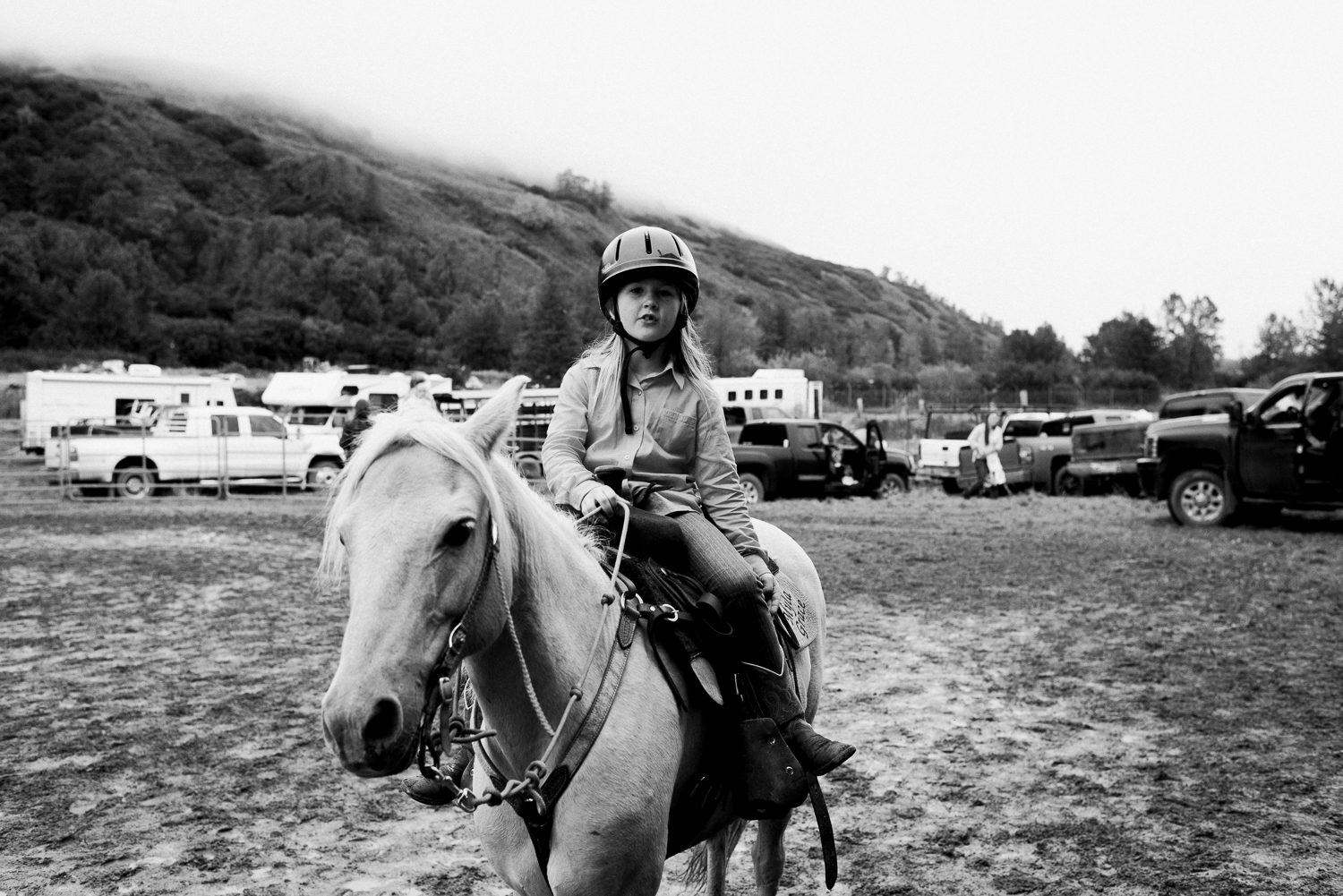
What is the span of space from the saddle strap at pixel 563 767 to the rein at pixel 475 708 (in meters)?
0.02

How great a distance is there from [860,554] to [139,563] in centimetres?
917

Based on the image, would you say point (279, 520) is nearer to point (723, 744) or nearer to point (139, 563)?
point (139, 563)

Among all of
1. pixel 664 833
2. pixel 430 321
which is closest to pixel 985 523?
pixel 664 833

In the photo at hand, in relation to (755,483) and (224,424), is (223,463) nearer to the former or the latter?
(224,424)

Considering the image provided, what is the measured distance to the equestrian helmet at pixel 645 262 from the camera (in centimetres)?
279

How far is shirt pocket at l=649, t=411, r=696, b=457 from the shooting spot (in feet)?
9.06

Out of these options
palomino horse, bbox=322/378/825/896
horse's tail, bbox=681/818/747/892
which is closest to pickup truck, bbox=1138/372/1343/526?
horse's tail, bbox=681/818/747/892

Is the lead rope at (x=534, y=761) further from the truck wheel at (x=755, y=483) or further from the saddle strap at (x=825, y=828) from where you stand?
the truck wheel at (x=755, y=483)

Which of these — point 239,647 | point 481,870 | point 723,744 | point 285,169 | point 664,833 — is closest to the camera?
point 664,833

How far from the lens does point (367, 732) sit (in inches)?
65.7

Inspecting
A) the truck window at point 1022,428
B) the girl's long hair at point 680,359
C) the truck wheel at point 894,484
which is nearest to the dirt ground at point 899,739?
the girl's long hair at point 680,359

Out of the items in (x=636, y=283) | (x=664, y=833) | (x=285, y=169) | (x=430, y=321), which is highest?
(x=285, y=169)

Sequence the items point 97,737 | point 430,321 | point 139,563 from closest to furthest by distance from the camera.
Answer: point 97,737
point 139,563
point 430,321

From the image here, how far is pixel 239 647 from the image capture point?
7699 mm
